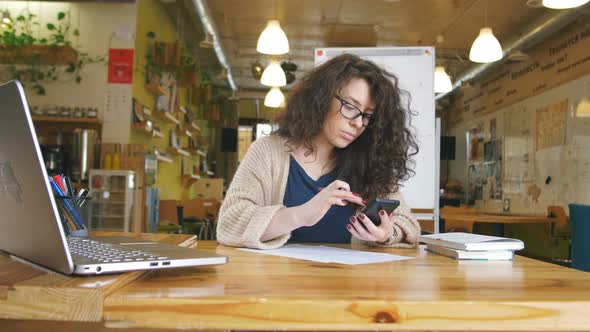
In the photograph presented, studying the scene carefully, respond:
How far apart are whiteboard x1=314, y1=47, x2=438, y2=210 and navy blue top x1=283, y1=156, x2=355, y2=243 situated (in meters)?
1.95

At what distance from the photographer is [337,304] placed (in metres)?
0.67

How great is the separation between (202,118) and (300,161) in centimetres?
978

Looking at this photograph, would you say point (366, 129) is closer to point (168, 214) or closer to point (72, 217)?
point (72, 217)

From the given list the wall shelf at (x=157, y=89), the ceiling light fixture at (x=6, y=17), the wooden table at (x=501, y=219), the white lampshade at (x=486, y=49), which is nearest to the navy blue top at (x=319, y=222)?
the white lampshade at (x=486, y=49)

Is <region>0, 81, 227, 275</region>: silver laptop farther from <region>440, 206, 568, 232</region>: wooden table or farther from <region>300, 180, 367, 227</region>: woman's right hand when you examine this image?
<region>440, 206, 568, 232</region>: wooden table

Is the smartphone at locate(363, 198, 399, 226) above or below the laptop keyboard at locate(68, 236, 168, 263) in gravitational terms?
above

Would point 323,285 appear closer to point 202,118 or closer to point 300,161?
point 300,161

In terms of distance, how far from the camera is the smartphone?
56.8 inches

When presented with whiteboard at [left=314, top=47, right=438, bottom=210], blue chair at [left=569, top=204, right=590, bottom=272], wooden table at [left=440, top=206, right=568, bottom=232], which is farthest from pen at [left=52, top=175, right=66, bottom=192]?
wooden table at [left=440, top=206, right=568, bottom=232]

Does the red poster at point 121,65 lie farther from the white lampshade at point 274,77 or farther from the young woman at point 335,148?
the young woman at point 335,148

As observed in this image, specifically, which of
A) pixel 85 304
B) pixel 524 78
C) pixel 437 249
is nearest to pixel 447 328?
pixel 85 304

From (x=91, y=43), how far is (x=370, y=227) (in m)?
5.66

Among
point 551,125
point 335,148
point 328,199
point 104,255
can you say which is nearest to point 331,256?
point 328,199

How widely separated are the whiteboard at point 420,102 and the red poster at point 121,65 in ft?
10.5
